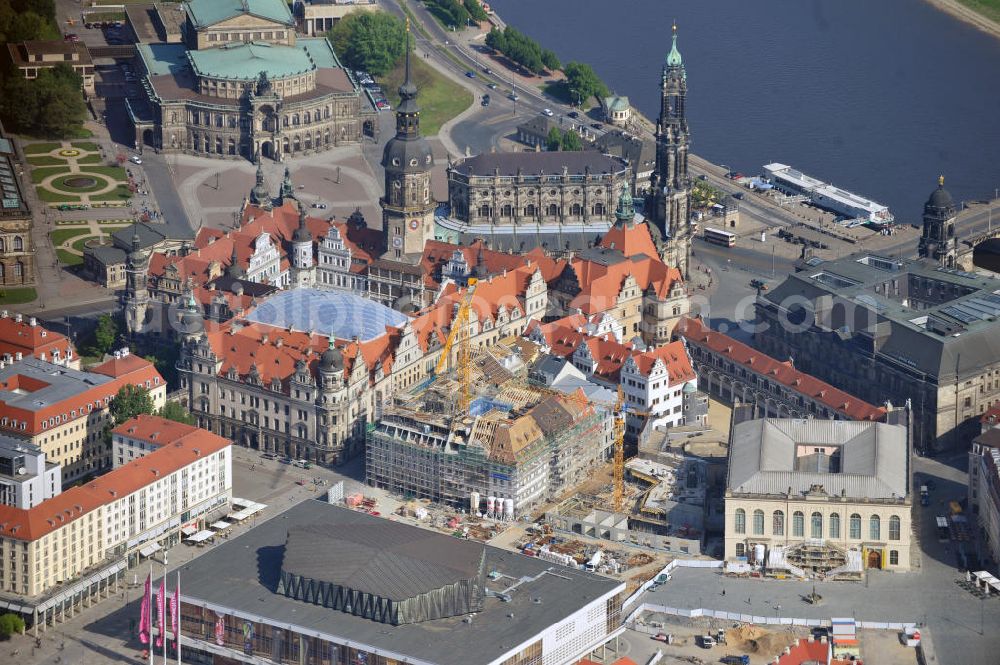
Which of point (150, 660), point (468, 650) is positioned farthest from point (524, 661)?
point (150, 660)

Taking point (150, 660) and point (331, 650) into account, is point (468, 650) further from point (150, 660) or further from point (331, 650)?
point (150, 660)

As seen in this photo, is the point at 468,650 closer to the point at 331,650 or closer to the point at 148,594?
the point at 331,650

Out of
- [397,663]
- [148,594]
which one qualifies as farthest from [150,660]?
[397,663]

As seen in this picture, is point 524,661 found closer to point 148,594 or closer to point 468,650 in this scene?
point 468,650

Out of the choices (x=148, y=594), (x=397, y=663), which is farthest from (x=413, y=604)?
(x=148, y=594)

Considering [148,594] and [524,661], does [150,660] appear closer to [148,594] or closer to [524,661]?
[148,594]

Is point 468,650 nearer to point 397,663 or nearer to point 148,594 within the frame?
point 397,663
